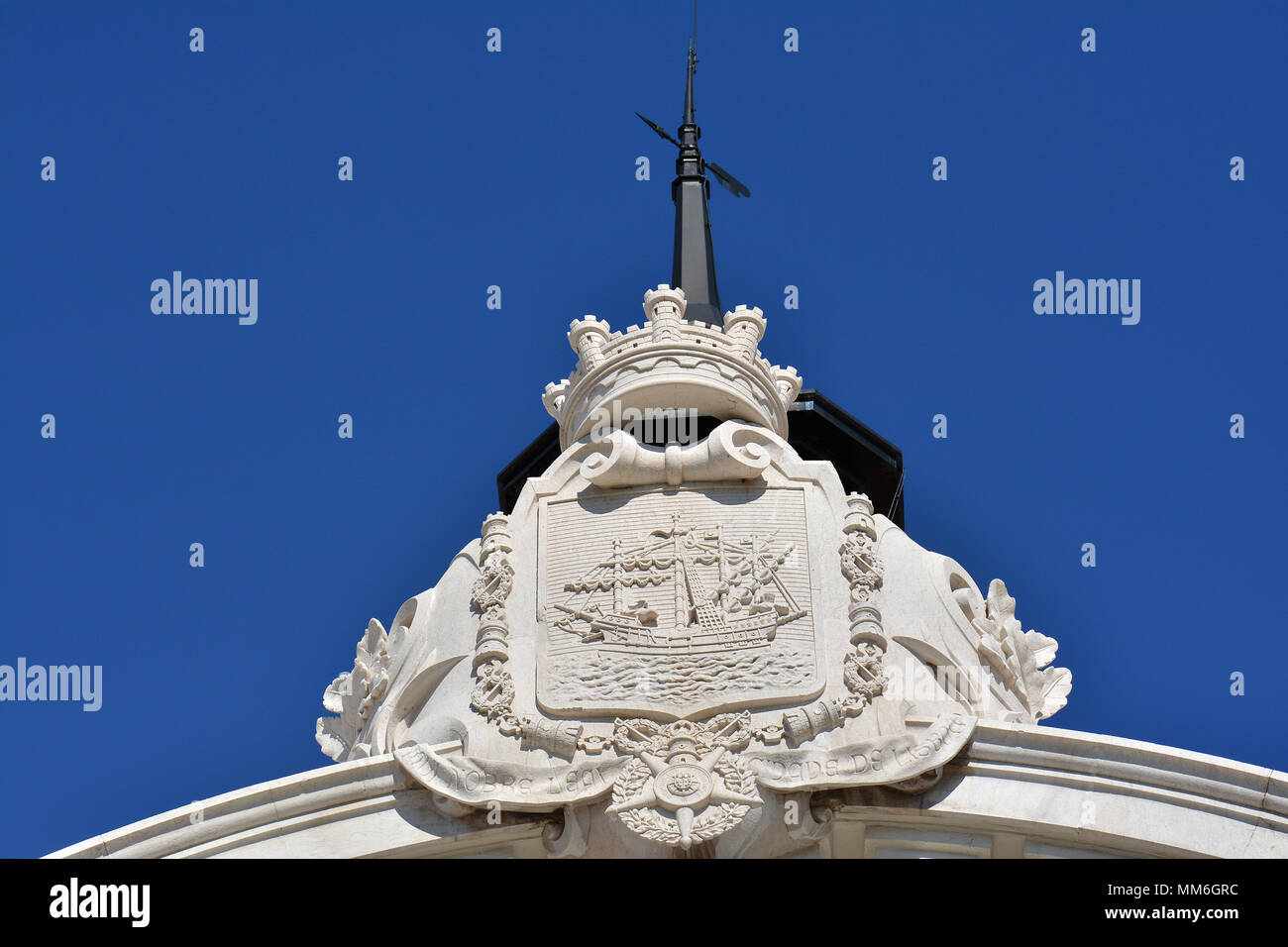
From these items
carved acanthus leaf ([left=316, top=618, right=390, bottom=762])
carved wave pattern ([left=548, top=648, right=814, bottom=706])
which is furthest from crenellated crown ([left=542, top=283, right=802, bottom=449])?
carved wave pattern ([left=548, top=648, right=814, bottom=706])

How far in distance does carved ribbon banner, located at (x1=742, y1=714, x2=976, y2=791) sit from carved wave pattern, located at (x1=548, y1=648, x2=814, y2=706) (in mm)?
761

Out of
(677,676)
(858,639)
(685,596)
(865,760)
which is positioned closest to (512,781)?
(677,676)

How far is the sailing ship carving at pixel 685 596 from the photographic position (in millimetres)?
22375

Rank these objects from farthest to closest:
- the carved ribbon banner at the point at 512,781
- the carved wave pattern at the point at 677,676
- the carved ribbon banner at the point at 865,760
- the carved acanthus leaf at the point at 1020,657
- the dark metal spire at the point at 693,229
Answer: the dark metal spire at the point at 693,229
the carved acanthus leaf at the point at 1020,657
the carved wave pattern at the point at 677,676
the carved ribbon banner at the point at 512,781
the carved ribbon banner at the point at 865,760

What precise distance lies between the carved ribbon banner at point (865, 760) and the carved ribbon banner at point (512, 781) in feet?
4.16

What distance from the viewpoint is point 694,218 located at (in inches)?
1399

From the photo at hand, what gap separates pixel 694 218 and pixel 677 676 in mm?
14468

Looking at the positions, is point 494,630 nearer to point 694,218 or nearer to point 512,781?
point 512,781

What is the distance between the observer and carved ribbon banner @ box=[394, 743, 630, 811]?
21.3m

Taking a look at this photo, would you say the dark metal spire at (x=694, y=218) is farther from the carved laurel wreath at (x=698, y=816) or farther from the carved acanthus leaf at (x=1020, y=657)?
the carved laurel wreath at (x=698, y=816)

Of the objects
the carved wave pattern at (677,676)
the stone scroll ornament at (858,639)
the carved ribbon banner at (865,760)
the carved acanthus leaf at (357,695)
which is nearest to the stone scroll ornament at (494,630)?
the carved wave pattern at (677,676)
